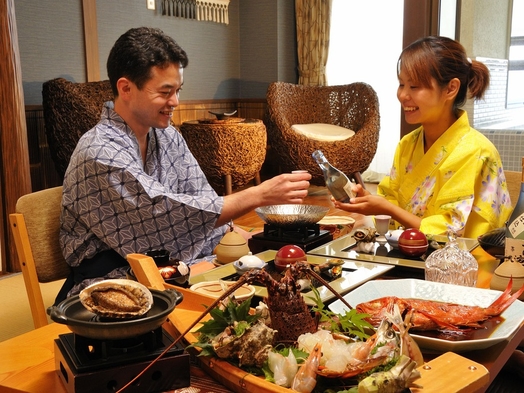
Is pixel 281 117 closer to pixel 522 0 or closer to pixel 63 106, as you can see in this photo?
pixel 63 106

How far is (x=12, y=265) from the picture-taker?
11.9ft

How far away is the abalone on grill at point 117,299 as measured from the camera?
0.85 meters

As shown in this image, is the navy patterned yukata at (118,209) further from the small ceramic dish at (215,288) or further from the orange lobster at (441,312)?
the orange lobster at (441,312)

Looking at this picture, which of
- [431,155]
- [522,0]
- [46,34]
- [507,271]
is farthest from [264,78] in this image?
[507,271]

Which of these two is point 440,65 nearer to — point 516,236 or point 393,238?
point 393,238

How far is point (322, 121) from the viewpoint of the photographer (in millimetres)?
5711

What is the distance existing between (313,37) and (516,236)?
5015mm

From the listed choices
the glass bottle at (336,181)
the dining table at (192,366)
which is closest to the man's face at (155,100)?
the glass bottle at (336,181)

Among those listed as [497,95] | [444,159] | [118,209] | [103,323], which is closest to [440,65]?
[444,159]

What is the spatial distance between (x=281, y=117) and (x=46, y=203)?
3.58m

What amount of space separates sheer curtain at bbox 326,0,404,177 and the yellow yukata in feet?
12.8

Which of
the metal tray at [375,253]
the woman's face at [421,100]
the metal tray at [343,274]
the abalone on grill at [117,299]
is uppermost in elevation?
the woman's face at [421,100]

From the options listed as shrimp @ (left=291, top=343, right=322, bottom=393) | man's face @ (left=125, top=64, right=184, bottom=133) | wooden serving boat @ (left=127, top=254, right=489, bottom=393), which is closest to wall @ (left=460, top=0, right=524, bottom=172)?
man's face @ (left=125, top=64, right=184, bottom=133)

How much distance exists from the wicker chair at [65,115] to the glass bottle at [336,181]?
2393mm
